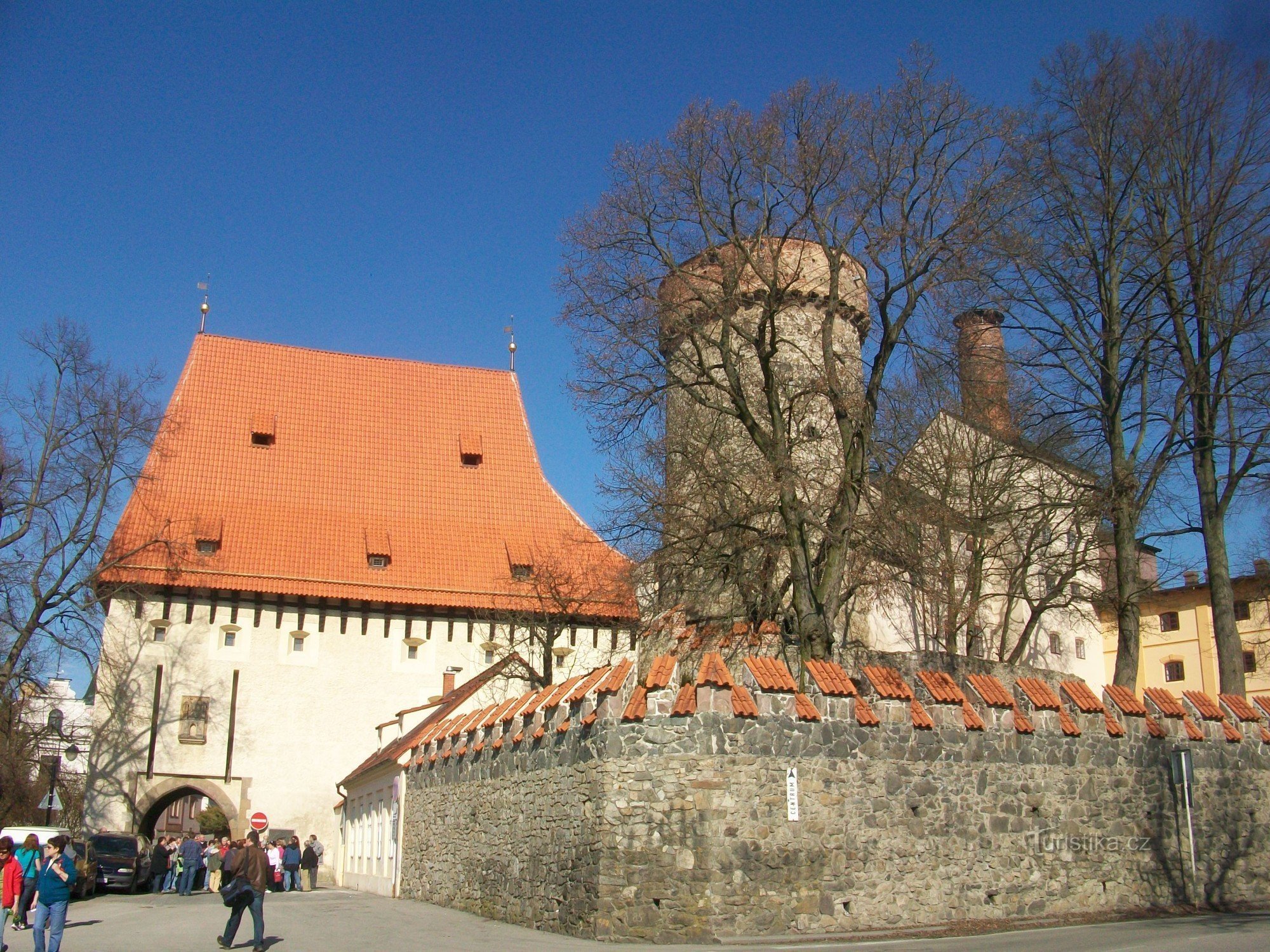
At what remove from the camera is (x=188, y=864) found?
2445 centimetres

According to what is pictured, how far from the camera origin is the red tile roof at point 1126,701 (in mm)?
15352

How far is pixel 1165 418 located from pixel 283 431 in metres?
25.8

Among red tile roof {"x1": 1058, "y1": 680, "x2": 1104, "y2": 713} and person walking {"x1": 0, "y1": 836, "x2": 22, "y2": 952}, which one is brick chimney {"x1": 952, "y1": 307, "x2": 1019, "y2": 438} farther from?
person walking {"x1": 0, "y1": 836, "x2": 22, "y2": 952}

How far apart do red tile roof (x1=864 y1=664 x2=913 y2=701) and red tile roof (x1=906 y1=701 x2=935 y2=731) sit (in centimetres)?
9

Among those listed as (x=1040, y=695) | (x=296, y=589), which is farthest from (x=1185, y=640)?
(x=1040, y=695)

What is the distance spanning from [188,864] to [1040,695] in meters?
17.5

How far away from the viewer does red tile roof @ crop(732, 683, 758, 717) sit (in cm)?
1257

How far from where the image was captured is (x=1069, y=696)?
15.0 metres

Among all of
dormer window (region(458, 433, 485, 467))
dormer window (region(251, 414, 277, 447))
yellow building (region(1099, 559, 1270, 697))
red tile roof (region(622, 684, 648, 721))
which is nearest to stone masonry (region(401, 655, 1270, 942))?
red tile roof (region(622, 684, 648, 721))

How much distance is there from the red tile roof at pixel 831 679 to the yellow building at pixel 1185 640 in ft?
110

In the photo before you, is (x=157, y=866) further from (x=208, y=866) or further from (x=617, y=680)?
(x=617, y=680)

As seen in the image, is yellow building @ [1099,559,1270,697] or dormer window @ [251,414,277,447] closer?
dormer window @ [251,414,277,447]

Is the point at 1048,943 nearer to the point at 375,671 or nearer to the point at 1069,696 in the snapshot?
the point at 1069,696

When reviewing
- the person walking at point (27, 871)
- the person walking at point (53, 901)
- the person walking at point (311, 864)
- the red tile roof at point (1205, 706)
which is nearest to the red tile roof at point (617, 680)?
the person walking at point (53, 901)
